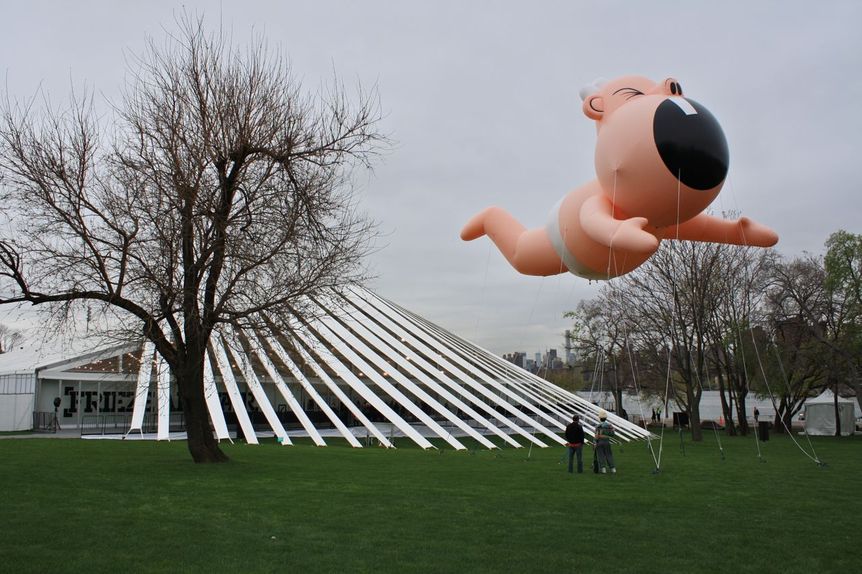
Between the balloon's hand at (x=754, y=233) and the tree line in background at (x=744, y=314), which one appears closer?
the balloon's hand at (x=754, y=233)

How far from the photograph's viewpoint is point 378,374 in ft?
66.1

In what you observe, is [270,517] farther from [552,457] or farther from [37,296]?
[552,457]

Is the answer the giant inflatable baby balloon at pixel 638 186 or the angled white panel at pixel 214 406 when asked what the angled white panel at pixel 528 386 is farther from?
the giant inflatable baby balloon at pixel 638 186

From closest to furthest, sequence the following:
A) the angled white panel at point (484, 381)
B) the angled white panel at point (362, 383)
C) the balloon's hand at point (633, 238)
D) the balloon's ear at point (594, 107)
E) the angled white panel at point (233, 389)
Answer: the balloon's hand at point (633, 238), the balloon's ear at point (594, 107), the angled white panel at point (233, 389), the angled white panel at point (362, 383), the angled white panel at point (484, 381)

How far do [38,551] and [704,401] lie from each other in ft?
191

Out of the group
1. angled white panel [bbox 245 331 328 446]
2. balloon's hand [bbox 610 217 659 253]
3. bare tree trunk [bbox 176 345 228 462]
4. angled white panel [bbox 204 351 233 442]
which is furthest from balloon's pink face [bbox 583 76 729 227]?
angled white panel [bbox 204 351 233 442]

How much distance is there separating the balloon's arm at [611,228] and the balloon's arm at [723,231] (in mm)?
1131

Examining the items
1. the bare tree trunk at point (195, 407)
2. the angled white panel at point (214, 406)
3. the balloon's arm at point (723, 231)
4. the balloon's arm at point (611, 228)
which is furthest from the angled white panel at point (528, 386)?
the balloon's arm at point (611, 228)

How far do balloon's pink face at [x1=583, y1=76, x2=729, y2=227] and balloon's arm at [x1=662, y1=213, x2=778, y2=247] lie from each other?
0.73 meters

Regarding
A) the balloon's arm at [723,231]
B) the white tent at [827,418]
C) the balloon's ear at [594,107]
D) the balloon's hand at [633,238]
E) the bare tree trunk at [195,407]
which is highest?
the balloon's ear at [594,107]

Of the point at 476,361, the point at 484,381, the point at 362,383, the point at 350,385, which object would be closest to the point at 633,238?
the point at 350,385

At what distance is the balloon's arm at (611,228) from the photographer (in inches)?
236

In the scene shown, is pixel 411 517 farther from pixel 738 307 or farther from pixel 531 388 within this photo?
pixel 738 307

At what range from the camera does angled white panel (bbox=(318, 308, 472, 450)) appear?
18344 millimetres
